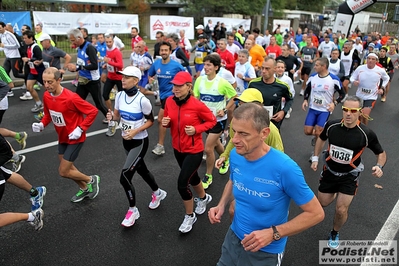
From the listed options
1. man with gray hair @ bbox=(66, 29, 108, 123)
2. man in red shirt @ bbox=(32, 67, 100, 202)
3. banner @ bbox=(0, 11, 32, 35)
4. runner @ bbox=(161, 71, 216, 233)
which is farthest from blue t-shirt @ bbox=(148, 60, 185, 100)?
banner @ bbox=(0, 11, 32, 35)

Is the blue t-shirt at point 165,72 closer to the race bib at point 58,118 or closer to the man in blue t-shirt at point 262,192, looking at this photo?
the race bib at point 58,118

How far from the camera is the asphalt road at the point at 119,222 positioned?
3.70 metres

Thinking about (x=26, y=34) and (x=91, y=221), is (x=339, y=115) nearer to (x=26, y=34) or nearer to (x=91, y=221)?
(x=91, y=221)

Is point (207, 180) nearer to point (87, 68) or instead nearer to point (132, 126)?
point (132, 126)

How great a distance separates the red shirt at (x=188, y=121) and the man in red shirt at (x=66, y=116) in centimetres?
115

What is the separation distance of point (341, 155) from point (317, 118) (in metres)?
2.71

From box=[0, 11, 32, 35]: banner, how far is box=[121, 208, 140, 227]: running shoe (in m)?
11.5

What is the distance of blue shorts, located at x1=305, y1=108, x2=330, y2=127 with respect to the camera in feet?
20.6

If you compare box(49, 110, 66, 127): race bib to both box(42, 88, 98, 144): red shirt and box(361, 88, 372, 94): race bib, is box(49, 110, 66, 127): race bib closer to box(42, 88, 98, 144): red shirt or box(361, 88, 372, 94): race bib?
box(42, 88, 98, 144): red shirt

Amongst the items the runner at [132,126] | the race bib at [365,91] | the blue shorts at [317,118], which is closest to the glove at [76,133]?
the runner at [132,126]

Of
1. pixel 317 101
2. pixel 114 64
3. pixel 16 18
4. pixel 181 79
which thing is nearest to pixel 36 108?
pixel 114 64

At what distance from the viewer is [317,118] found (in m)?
6.41

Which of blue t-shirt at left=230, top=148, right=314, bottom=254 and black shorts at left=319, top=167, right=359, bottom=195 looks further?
black shorts at left=319, top=167, right=359, bottom=195

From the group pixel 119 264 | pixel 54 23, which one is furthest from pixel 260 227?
pixel 54 23
